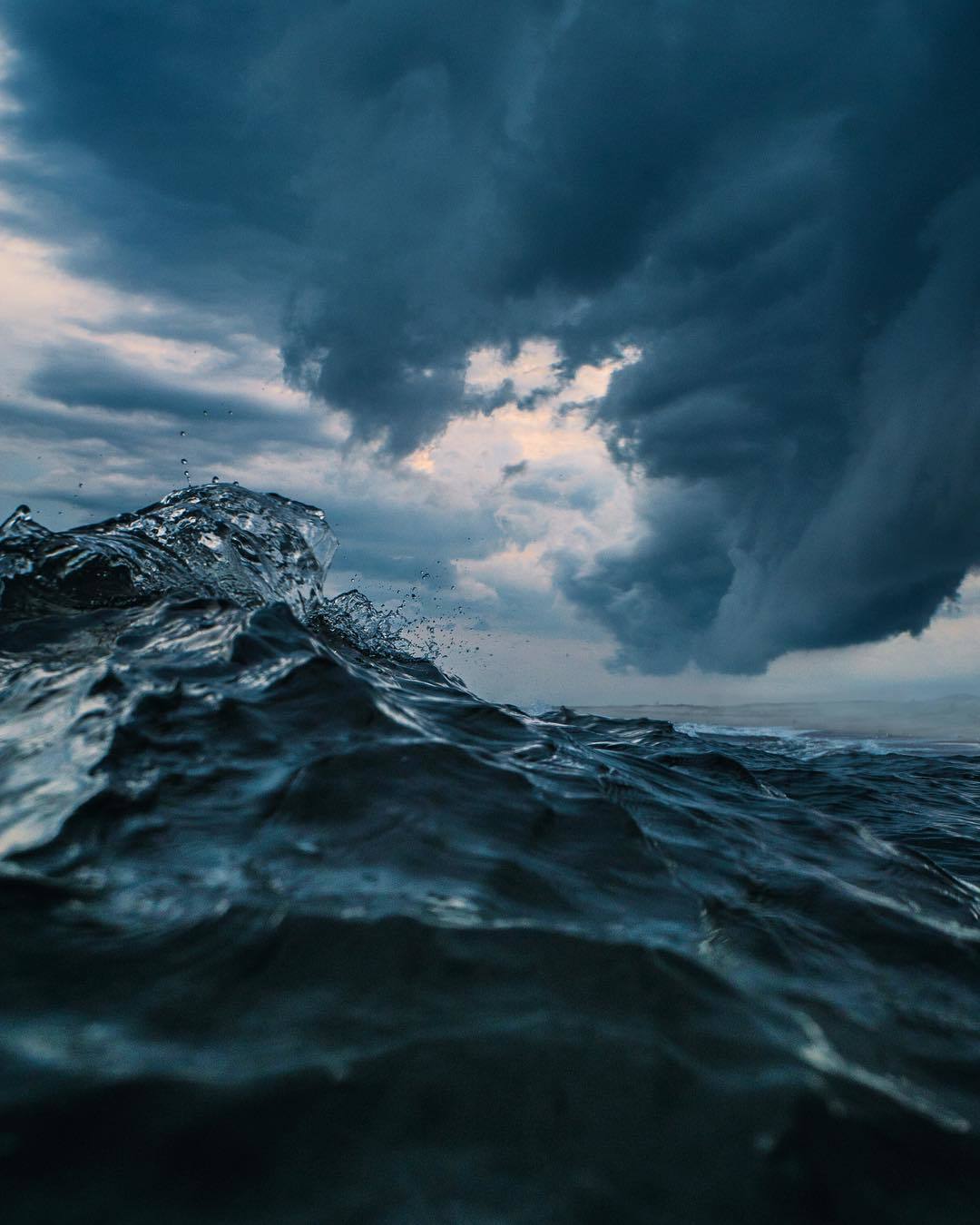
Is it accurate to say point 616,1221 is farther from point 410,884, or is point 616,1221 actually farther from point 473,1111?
point 410,884

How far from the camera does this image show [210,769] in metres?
2.65

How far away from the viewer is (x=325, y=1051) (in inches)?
52.8

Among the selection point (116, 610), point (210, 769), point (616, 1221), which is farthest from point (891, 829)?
point (116, 610)

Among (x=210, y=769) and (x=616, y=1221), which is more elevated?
(x=210, y=769)

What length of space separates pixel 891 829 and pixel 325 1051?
15.5ft

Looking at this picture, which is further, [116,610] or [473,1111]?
[116,610]

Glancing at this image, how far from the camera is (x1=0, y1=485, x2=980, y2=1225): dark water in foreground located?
1.13 metres

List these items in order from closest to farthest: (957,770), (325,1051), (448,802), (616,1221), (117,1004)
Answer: (616,1221), (325,1051), (117,1004), (448,802), (957,770)

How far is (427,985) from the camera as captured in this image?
1.55 meters

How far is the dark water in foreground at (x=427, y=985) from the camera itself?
3.72 ft

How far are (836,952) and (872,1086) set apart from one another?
0.69m

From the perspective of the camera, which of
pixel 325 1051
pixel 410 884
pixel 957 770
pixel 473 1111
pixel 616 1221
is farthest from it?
pixel 957 770

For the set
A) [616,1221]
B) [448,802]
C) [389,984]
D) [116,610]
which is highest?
[116,610]

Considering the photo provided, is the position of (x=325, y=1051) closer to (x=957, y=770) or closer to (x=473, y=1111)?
(x=473, y=1111)
